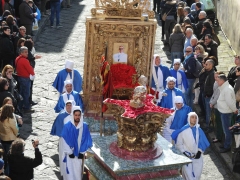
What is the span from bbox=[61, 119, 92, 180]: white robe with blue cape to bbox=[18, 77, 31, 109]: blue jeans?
4214mm

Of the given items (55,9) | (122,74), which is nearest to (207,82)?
(122,74)

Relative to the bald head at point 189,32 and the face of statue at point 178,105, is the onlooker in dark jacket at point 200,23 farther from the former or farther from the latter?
the face of statue at point 178,105

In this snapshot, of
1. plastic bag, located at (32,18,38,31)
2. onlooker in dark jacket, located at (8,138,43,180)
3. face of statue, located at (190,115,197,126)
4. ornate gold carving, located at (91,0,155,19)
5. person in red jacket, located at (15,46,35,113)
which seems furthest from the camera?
plastic bag, located at (32,18,38,31)

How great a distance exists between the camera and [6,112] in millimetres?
13586

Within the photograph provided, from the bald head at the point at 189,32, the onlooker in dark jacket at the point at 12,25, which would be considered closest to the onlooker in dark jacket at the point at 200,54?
the bald head at the point at 189,32

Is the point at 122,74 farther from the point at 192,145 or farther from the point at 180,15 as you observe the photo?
→ the point at 180,15

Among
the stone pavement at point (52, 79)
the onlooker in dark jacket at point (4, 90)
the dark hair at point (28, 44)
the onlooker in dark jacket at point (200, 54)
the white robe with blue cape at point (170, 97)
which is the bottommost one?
the stone pavement at point (52, 79)

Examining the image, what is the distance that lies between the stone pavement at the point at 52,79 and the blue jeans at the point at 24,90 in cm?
33

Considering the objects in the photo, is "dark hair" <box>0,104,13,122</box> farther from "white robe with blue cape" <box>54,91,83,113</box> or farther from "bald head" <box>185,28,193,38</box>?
"bald head" <box>185,28,193,38</box>

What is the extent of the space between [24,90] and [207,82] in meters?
4.57

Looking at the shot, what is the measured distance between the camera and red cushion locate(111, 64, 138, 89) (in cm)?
1564

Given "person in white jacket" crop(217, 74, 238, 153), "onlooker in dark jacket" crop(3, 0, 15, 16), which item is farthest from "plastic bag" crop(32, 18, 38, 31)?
"person in white jacket" crop(217, 74, 238, 153)

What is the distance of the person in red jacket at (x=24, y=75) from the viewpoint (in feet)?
55.8

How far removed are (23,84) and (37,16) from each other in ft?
19.7
